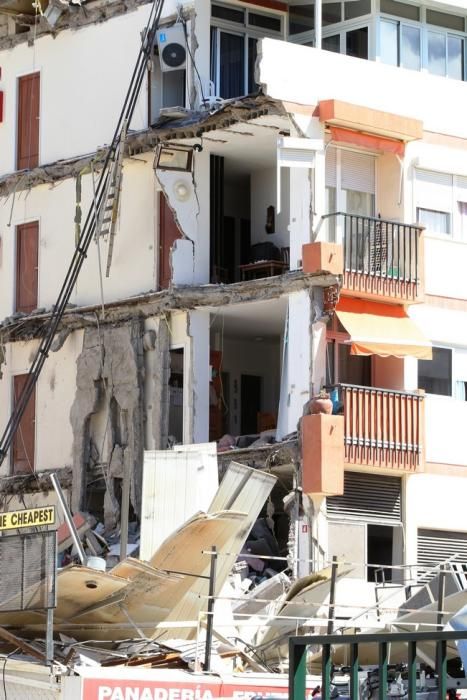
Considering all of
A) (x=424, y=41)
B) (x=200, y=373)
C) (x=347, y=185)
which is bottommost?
(x=200, y=373)

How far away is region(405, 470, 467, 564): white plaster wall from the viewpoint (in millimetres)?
36062

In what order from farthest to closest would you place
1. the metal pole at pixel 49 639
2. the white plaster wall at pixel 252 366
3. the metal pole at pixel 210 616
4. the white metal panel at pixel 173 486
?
the white plaster wall at pixel 252 366 → the white metal panel at pixel 173 486 → the metal pole at pixel 210 616 → the metal pole at pixel 49 639

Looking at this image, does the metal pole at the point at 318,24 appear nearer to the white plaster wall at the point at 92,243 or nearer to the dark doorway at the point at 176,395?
the white plaster wall at the point at 92,243

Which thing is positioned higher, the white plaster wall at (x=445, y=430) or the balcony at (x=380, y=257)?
the balcony at (x=380, y=257)

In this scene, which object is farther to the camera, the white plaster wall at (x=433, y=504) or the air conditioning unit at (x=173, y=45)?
the air conditioning unit at (x=173, y=45)

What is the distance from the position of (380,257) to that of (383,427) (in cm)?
306

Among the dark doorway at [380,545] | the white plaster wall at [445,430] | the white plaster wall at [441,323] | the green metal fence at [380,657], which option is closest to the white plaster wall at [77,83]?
the white plaster wall at [441,323]

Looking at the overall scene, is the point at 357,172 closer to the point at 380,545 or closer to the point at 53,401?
the point at 380,545

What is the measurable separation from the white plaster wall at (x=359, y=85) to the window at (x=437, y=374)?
4189 mm

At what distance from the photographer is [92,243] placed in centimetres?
3900

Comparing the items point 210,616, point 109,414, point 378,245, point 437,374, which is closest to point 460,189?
point 378,245

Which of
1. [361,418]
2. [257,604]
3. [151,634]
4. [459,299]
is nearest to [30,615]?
[151,634]

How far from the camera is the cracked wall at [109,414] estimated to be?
37281 mm

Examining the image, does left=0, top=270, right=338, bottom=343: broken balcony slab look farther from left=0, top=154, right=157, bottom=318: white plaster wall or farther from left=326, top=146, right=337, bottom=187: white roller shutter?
left=326, top=146, right=337, bottom=187: white roller shutter
